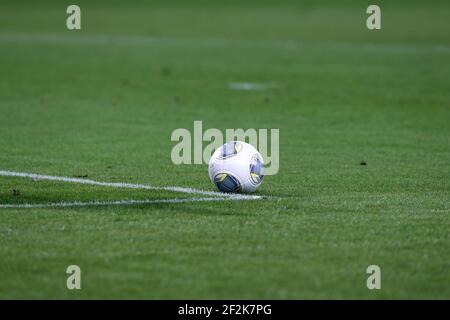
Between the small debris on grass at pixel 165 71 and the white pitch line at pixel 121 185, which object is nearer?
the white pitch line at pixel 121 185

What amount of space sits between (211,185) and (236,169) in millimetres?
866

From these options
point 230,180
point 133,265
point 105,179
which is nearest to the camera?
point 133,265

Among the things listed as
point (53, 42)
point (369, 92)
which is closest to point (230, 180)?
point (369, 92)

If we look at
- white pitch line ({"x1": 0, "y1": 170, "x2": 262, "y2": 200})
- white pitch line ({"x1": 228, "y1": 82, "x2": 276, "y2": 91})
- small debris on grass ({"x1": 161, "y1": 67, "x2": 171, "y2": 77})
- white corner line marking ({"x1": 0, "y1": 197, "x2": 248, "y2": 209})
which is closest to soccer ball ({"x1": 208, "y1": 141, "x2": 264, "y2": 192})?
white pitch line ({"x1": 0, "y1": 170, "x2": 262, "y2": 200})

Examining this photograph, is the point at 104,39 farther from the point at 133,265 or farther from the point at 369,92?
the point at 133,265

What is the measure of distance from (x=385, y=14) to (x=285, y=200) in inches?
1745

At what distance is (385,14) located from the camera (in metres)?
53.1

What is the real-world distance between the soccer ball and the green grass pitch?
12.1 inches

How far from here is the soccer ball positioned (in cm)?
1051

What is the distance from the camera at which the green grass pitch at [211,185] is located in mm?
7492

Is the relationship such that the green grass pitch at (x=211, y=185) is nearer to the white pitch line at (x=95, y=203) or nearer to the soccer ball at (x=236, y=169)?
the white pitch line at (x=95, y=203)

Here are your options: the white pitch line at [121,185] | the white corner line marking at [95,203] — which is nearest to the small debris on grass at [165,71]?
the white pitch line at [121,185]

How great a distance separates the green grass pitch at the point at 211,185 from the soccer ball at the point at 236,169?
0.31 meters

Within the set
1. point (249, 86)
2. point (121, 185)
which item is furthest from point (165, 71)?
point (121, 185)
